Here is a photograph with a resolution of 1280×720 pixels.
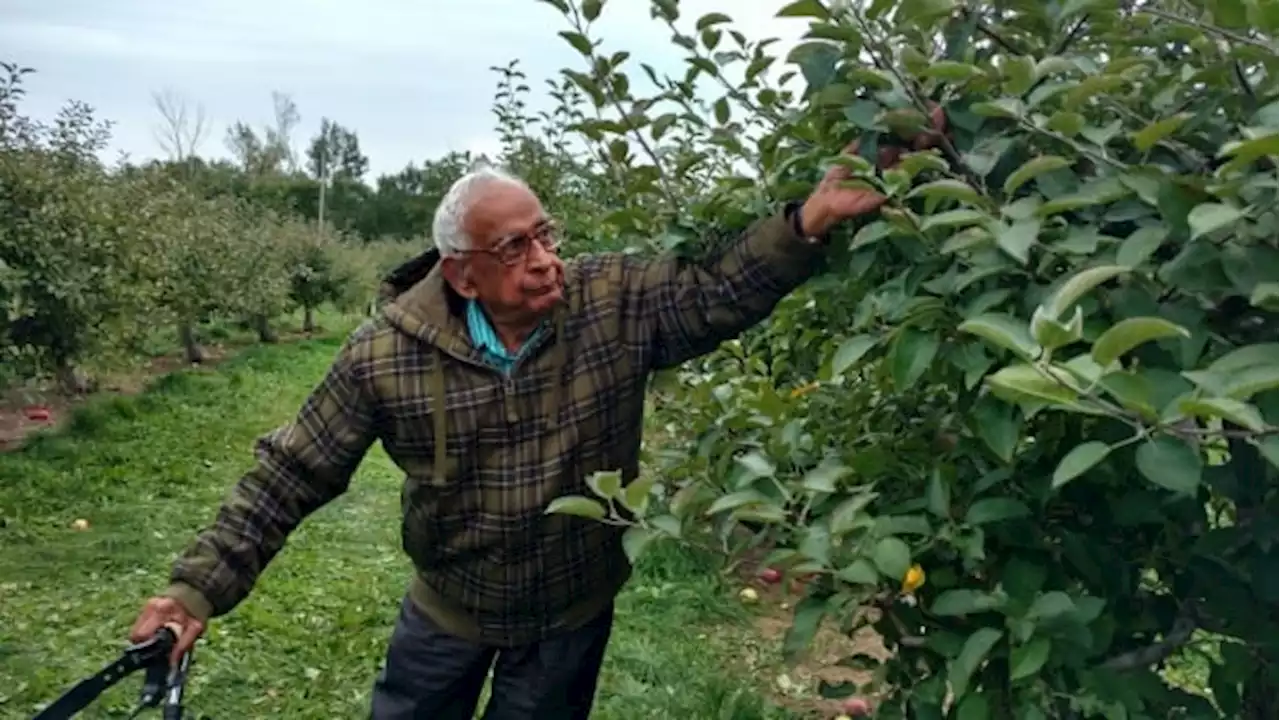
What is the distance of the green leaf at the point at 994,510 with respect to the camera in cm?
144

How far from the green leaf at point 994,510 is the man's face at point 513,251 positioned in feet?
4.08

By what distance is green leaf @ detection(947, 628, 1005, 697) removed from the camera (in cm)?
141

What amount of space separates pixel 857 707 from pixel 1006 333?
9.22 feet

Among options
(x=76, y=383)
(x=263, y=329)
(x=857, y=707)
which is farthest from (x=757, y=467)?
(x=263, y=329)

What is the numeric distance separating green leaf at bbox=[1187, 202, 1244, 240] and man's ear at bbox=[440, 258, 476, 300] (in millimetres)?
1681

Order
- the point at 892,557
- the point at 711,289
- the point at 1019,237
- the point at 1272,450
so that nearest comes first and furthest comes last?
the point at 1272,450
the point at 1019,237
the point at 892,557
the point at 711,289

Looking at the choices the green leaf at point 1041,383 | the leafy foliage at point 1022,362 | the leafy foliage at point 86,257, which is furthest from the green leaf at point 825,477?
the leafy foliage at point 86,257

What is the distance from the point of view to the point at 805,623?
158 cm

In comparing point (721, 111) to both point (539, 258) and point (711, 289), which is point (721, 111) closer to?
point (711, 289)

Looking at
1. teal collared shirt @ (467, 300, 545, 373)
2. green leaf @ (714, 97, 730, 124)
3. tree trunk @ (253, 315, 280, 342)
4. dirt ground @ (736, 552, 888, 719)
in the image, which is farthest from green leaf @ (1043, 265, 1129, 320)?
tree trunk @ (253, 315, 280, 342)

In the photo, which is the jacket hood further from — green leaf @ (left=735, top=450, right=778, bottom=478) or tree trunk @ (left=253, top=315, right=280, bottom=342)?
tree trunk @ (left=253, top=315, right=280, bottom=342)

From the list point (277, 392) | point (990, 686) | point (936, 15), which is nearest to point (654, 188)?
point (936, 15)

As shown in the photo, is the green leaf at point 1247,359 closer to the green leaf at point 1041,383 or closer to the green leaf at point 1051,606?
the green leaf at point 1041,383

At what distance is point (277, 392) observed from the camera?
14.9 metres
